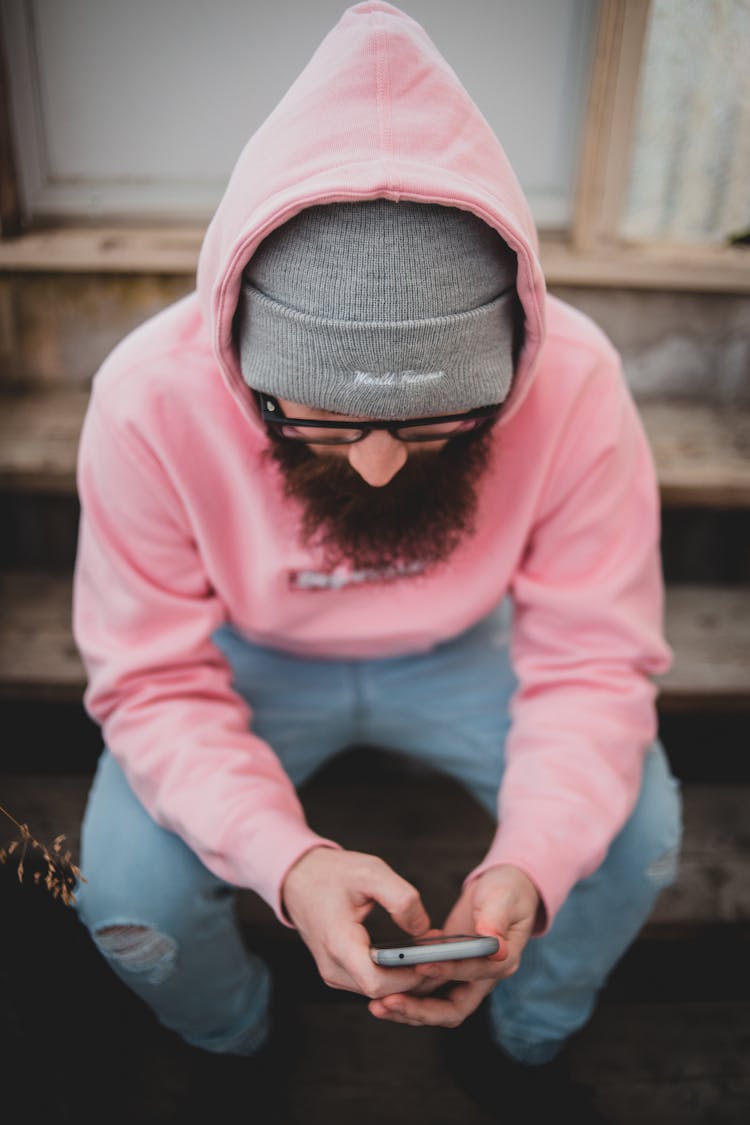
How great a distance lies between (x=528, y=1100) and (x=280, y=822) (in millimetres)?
748

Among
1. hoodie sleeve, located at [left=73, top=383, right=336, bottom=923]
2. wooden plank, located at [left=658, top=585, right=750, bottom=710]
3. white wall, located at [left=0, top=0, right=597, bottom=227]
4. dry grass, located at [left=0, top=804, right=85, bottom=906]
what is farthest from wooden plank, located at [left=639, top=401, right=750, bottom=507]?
dry grass, located at [left=0, top=804, right=85, bottom=906]

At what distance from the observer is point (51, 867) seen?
35.5 inches

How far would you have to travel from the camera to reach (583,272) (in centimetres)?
200

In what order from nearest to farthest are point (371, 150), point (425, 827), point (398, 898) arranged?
point (371, 150)
point (398, 898)
point (425, 827)

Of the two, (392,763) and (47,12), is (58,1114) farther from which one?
(47,12)

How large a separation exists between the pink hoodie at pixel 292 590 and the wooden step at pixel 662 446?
2.06 feet

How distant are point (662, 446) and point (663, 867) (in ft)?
3.39

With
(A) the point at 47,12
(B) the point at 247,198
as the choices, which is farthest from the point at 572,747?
(A) the point at 47,12

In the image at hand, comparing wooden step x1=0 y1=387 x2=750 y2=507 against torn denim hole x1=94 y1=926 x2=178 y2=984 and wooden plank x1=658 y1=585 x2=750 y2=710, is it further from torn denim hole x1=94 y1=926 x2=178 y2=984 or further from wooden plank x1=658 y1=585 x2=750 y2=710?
torn denim hole x1=94 y1=926 x2=178 y2=984

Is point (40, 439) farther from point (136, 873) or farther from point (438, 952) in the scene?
point (438, 952)

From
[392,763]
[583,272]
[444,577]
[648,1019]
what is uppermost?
[583,272]

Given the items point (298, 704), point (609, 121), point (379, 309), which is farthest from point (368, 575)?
point (609, 121)

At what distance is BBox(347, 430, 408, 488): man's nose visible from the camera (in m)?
1.04

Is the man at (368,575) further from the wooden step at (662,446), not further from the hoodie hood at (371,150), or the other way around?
the wooden step at (662,446)
